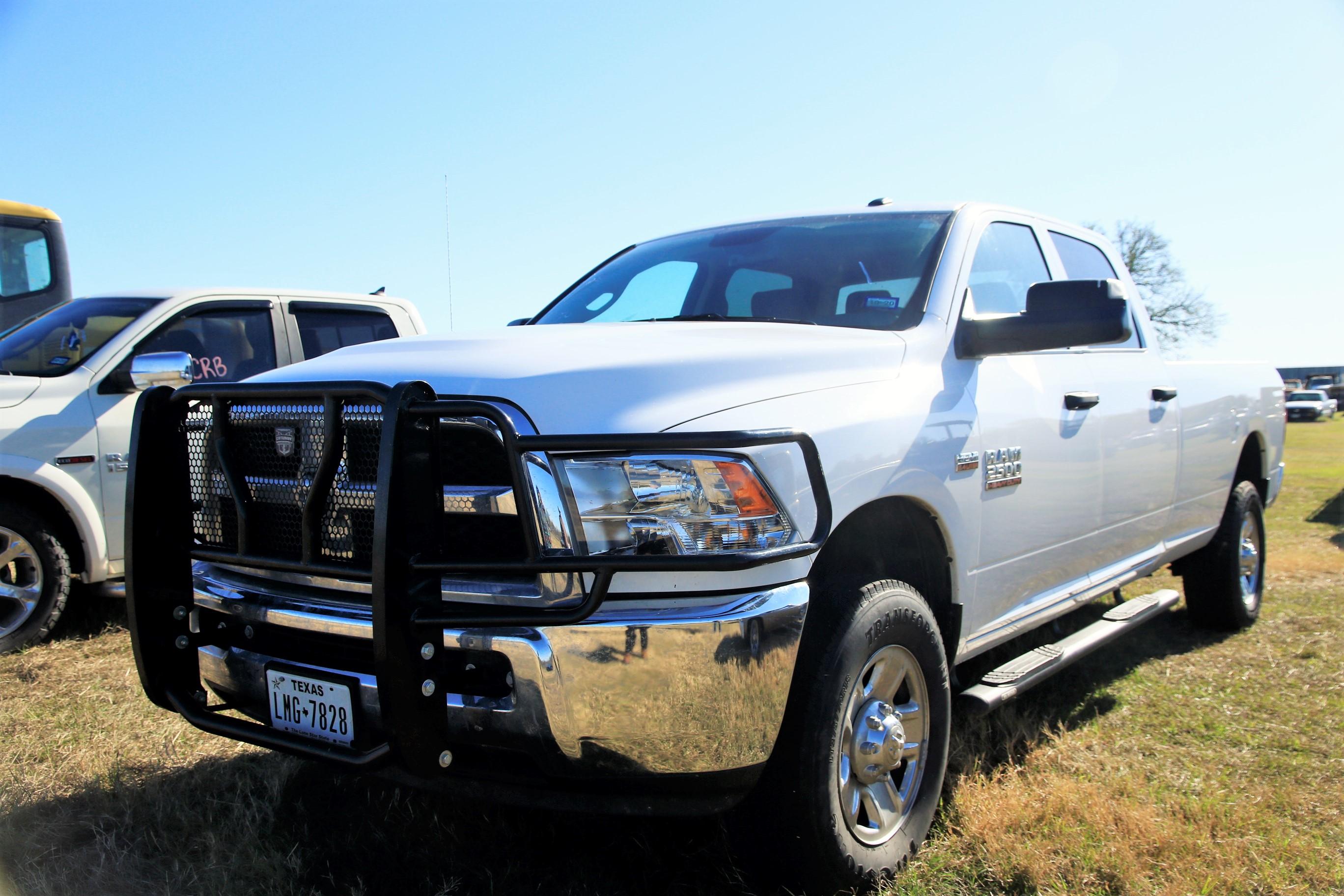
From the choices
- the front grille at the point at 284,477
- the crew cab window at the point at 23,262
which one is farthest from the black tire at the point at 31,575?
the crew cab window at the point at 23,262

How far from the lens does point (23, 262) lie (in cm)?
1086

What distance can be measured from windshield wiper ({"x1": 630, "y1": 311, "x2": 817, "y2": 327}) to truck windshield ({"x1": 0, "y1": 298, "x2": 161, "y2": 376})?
3534mm

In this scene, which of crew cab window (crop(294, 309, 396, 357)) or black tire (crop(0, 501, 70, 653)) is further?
crew cab window (crop(294, 309, 396, 357))

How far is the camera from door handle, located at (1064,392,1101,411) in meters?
3.35

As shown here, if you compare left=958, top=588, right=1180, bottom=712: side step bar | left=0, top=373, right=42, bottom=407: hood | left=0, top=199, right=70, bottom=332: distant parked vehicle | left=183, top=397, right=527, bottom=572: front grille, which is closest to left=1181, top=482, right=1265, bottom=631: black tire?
left=958, top=588, right=1180, bottom=712: side step bar

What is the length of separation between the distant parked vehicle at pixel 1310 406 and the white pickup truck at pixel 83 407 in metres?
54.8

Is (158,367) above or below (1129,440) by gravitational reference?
above

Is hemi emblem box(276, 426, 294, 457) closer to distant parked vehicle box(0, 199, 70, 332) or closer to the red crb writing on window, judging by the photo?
the red crb writing on window

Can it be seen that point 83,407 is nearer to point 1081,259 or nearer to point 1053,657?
point 1053,657

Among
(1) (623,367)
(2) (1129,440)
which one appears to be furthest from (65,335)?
(2) (1129,440)

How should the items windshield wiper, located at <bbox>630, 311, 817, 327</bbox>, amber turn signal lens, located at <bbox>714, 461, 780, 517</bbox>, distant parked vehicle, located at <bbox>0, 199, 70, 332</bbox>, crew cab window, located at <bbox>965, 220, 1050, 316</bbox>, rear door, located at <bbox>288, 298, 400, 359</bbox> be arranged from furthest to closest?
distant parked vehicle, located at <bbox>0, 199, 70, 332</bbox>, rear door, located at <bbox>288, 298, 400, 359</bbox>, crew cab window, located at <bbox>965, 220, 1050, 316</bbox>, windshield wiper, located at <bbox>630, 311, 817, 327</bbox>, amber turn signal lens, located at <bbox>714, 461, 780, 517</bbox>

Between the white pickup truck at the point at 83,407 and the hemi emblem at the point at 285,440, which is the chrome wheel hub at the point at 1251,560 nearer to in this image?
the hemi emblem at the point at 285,440

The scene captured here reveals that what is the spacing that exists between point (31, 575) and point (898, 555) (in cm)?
428

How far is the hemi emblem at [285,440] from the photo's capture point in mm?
2227
